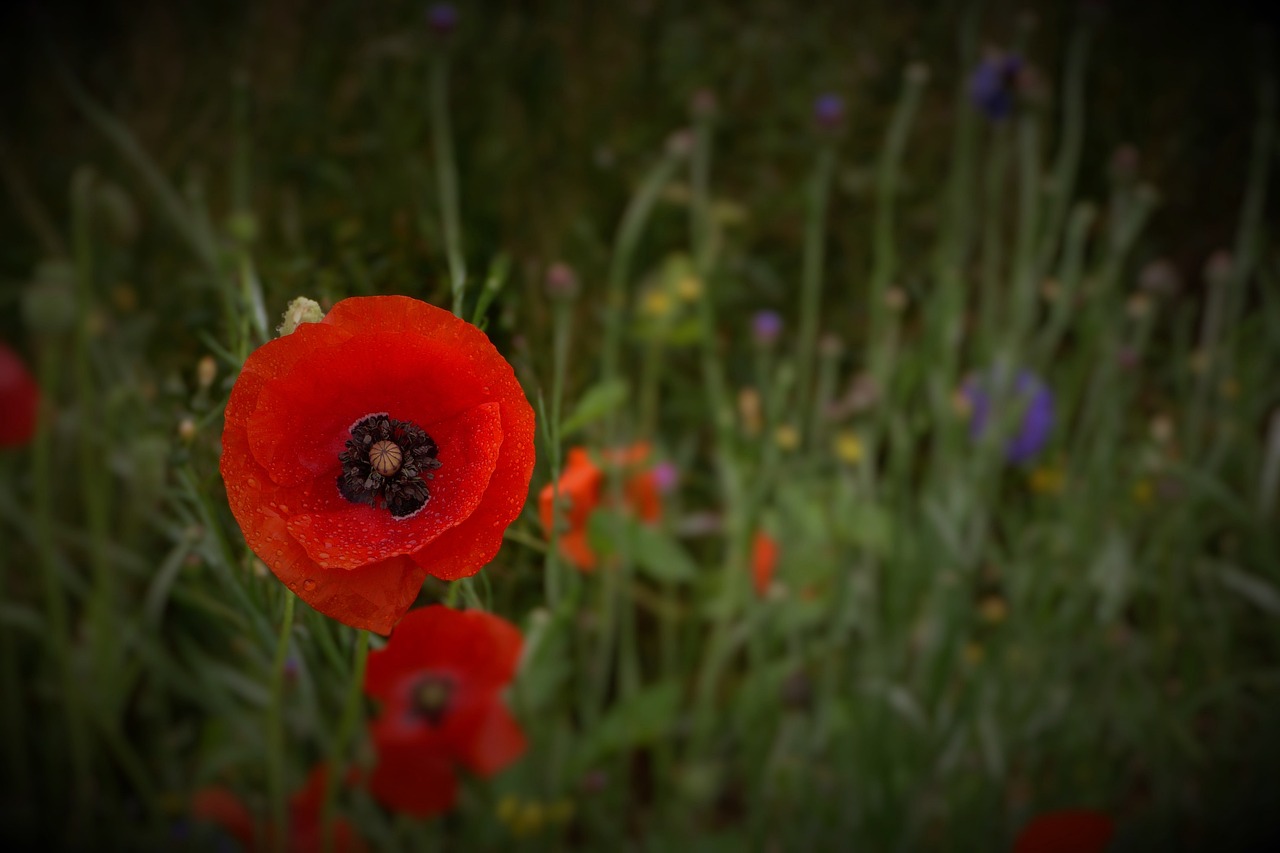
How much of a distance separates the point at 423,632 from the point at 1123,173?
0.97 meters

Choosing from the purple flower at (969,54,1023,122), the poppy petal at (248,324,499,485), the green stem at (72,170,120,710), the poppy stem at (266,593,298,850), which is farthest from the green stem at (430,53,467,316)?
the purple flower at (969,54,1023,122)

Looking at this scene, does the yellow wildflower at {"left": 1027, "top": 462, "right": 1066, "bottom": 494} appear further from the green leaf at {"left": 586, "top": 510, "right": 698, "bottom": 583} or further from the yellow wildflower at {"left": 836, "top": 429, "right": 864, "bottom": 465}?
the green leaf at {"left": 586, "top": 510, "right": 698, "bottom": 583}

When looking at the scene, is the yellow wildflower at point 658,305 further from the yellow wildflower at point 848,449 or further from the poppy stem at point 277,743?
the poppy stem at point 277,743

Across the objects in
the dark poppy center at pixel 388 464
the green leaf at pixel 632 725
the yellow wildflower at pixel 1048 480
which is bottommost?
the green leaf at pixel 632 725

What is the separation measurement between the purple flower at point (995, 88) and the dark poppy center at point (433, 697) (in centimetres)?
84

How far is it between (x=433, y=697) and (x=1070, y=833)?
0.48 meters

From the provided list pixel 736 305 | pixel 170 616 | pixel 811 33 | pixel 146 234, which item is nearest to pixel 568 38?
pixel 811 33

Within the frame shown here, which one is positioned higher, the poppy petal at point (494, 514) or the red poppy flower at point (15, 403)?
the red poppy flower at point (15, 403)

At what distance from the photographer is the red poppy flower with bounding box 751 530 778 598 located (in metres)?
0.86

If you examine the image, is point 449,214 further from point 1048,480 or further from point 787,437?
point 1048,480

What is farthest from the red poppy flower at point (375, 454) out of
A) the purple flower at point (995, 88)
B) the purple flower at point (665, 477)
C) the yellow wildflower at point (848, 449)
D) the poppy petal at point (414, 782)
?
the purple flower at point (995, 88)

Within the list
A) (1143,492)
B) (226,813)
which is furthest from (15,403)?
(1143,492)

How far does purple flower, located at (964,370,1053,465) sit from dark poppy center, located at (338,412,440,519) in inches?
29.4

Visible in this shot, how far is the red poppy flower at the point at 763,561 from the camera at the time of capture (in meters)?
0.86
